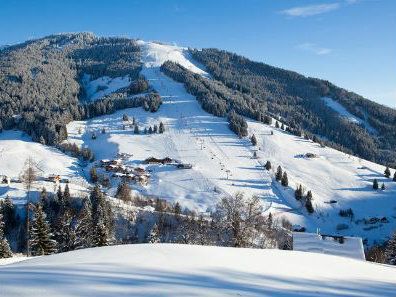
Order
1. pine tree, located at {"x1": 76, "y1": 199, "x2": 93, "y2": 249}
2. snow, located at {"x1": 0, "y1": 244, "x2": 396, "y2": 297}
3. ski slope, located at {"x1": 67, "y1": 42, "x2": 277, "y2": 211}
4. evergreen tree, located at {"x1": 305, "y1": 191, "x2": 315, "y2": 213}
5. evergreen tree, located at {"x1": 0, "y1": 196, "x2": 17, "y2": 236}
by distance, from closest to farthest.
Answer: snow, located at {"x1": 0, "y1": 244, "x2": 396, "y2": 297}
pine tree, located at {"x1": 76, "y1": 199, "x2": 93, "y2": 249}
evergreen tree, located at {"x1": 0, "y1": 196, "x2": 17, "y2": 236}
evergreen tree, located at {"x1": 305, "y1": 191, "x2": 315, "y2": 213}
ski slope, located at {"x1": 67, "y1": 42, "x2": 277, "y2": 211}

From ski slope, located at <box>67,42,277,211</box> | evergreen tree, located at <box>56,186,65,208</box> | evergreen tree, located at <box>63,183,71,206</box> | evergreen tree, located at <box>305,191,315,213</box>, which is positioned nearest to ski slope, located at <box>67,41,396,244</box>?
ski slope, located at <box>67,42,277,211</box>

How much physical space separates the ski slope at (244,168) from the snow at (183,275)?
91.1 metres

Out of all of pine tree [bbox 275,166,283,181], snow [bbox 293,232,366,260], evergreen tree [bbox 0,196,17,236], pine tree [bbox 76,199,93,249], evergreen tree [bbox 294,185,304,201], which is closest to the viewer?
snow [bbox 293,232,366,260]

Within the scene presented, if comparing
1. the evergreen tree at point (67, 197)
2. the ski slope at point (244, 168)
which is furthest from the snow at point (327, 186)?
the evergreen tree at point (67, 197)

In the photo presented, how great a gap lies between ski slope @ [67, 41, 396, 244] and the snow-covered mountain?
258mm

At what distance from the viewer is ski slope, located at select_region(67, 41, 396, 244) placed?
114500mm

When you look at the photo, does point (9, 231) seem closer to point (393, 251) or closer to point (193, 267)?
point (393, 251)

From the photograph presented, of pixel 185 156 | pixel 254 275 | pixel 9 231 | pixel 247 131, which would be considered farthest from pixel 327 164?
pixel 254 275

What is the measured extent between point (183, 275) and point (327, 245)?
89.3 ft

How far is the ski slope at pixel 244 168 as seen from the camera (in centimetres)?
11450

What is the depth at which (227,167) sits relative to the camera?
13650 cm

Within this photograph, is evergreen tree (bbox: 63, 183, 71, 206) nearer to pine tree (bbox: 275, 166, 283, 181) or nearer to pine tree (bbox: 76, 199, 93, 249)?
pine tree (bbox: 76, 199, 93, 249)

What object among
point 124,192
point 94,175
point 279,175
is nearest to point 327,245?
point 124,192

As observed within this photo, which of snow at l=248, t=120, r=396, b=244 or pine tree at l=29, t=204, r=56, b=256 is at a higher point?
pine tree at l=29, t=204, r=56, b=256
